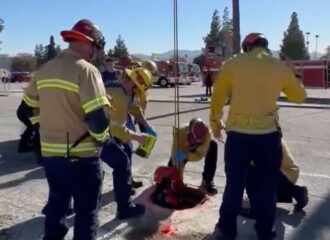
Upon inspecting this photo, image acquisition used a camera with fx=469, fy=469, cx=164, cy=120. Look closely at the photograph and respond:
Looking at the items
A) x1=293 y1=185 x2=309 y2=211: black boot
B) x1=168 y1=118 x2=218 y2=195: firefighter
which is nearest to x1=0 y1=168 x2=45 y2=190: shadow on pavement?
x1=168 y1=118 x2=218 y2=195: firefighter

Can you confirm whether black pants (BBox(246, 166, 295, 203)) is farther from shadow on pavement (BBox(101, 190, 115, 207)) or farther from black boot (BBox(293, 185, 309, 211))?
shadow on pavement (BBox(101, 190, 115, 207))

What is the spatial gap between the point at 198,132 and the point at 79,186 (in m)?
2.19

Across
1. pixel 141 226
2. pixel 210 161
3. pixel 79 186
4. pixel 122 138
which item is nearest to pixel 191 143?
pixel 210 161

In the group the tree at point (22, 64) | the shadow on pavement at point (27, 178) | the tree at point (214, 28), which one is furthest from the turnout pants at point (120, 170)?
the tree at point (214, 28)

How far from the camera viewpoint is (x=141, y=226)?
465 cm

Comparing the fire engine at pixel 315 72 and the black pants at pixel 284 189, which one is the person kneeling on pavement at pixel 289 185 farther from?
the fire engine at pixel 315 72

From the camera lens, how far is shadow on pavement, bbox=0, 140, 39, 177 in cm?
726

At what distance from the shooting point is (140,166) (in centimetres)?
731

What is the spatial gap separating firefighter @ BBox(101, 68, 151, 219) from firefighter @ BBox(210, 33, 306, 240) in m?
0.96

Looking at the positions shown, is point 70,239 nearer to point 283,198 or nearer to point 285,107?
point 283,198

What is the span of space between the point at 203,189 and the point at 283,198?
3.47 feet

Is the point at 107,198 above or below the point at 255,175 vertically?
below

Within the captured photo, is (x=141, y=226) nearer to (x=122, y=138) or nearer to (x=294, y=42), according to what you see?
(x=122, y=138)

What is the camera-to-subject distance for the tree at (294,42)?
284ft
